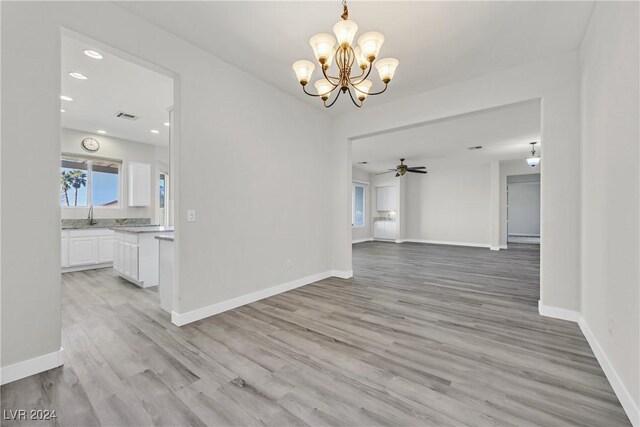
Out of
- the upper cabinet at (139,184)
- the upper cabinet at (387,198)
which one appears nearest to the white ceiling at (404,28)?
the upper cabinet at (139,184)

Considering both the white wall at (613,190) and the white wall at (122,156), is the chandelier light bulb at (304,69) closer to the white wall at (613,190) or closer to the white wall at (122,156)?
the white wall at (613,190)

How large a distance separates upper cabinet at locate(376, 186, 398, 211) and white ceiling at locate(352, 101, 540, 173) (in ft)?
5.33

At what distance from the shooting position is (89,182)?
19.3ft

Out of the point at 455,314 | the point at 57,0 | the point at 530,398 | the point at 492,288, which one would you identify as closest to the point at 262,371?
the point at 530,398

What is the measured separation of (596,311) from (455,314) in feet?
3.84

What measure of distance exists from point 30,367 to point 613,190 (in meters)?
4.24

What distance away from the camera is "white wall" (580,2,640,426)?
1.53 meters

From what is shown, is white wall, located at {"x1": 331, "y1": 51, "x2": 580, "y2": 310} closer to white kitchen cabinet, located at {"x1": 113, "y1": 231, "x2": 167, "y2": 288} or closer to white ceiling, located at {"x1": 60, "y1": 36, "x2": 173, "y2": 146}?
white ceiling, located at {"x1": 60, "y1": 36, "x2": 173, "y2": 146}

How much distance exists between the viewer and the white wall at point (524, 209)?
1326 cm

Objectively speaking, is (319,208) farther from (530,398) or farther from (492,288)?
(530,398)

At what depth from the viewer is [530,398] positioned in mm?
1676

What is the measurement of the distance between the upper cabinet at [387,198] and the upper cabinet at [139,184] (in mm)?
8315

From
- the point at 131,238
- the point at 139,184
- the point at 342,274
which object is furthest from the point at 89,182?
the point at 342,274

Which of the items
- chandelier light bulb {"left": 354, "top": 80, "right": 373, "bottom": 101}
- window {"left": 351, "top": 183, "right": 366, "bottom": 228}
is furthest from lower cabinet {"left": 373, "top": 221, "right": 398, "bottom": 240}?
chandelier light bulb {"left": 354, "top": 80, "right": 373, "bottom": 101}
